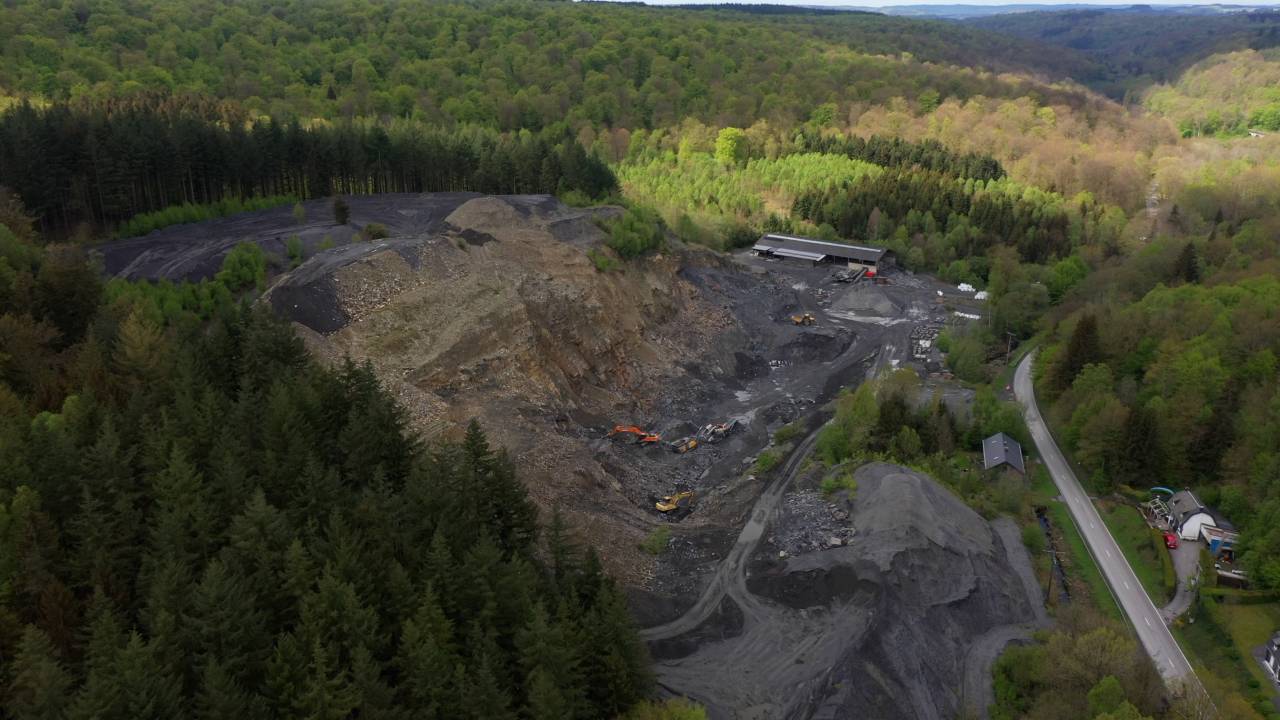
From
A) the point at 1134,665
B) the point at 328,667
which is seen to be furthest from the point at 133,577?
the point at 1134,665

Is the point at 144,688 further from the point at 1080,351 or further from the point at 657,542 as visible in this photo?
the point at 1080,351

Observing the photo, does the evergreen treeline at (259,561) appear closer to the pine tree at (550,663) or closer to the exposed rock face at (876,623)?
the pine tree at (550,663)

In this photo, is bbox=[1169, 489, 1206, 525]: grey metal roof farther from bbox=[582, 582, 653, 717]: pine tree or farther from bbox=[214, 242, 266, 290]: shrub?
bbox=[214, 242, 266, 290]: shrub

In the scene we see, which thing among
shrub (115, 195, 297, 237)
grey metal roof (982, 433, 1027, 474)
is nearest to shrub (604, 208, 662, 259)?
shrub (115, 195, 297, 237)

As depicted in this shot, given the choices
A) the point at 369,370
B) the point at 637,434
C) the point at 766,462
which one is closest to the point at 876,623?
the point at 766,462

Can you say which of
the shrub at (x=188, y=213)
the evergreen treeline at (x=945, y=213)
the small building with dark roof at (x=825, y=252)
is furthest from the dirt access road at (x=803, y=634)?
the evergreen treeline at (x=945, y=213)

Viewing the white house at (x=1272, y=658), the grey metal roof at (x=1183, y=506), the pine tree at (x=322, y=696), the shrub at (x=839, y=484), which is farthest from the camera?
the grey metal roof at (x=1183, y=506)
